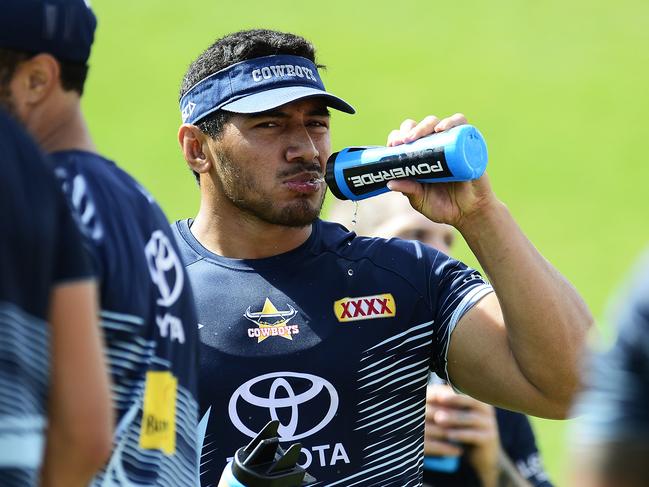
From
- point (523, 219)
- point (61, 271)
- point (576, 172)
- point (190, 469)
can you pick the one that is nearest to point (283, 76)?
point (190, 469)

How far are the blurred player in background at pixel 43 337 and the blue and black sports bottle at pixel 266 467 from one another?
37.6 inches

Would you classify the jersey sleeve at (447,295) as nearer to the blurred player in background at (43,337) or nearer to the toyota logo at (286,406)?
the toyota logo at (286,406)

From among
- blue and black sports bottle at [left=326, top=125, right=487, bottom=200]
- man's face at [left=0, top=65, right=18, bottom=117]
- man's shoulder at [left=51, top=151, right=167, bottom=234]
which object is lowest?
man's shoulder at [left=51, top=151, right=167, bottom=234]

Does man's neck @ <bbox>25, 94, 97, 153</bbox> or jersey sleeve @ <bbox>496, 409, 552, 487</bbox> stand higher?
man's neck @ <bbox>25, 94, 97, 153</bbox>

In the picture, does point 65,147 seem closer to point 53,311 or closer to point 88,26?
point 88,26

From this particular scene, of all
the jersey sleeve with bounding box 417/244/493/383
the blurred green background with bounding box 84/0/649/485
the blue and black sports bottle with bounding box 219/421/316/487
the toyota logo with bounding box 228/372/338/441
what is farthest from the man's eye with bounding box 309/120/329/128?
the blurred green background with bounding box 84/0/649/485

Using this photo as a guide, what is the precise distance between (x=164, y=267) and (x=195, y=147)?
1674 mm

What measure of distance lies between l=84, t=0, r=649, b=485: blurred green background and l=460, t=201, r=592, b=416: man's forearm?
8010 millimetres

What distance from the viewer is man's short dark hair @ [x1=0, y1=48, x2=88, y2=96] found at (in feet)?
9.13

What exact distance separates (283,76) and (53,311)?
6.47 feet

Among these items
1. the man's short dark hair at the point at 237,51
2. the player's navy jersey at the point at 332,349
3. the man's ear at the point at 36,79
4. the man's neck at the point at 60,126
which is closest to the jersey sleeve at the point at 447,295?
the player's navy jersey at the point at 332,349

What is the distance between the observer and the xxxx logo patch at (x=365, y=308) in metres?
4.09

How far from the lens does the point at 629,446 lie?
1937mm

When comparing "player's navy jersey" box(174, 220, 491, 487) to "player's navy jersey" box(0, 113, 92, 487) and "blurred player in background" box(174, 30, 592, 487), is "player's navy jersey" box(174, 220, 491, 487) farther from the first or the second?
"player's navy jersey" box(0, 113, 92, 487)
